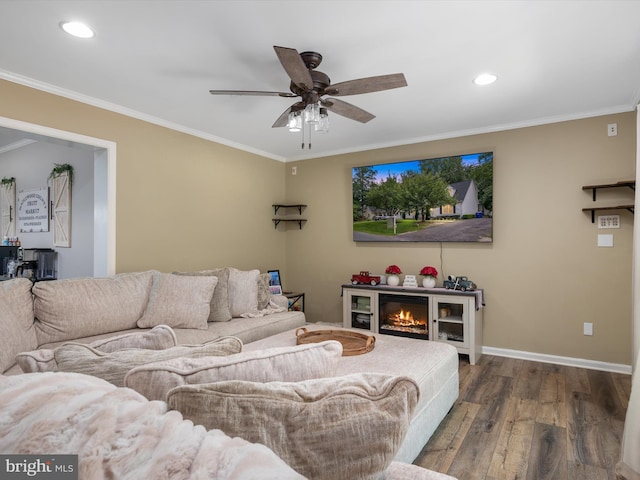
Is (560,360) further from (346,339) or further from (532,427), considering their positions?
(346,339)

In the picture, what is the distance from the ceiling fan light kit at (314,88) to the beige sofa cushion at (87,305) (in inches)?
67.7

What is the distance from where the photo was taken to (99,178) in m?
3.35

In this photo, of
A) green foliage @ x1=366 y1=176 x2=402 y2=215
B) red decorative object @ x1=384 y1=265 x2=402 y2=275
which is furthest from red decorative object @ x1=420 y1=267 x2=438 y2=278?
green foliage @ x1=366 y1=176 x2=402 y2=215

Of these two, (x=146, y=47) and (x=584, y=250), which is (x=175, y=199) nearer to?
(x=146, y=47)

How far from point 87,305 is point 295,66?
221 centimetres

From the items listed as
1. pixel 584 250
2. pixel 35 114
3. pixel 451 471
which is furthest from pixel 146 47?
pixel 584 250

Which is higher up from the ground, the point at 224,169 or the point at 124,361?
the point at 224,169

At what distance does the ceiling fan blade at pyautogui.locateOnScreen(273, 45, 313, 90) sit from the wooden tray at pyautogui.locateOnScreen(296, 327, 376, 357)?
170cm

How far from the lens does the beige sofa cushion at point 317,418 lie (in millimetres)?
716

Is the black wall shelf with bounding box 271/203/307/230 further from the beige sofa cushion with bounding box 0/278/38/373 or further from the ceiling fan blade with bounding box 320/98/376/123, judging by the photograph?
the beige sofa cushion with bounding box 0/278/38/373

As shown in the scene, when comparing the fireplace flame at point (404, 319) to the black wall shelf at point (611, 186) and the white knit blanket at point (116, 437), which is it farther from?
the white knit blanket at point (116, 437)

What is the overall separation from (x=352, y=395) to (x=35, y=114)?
11.0ft

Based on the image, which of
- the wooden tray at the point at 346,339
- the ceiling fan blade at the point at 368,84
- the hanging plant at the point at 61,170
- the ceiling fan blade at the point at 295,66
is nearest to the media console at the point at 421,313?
the wooden tray at the point at 346,339

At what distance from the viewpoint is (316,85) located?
7.83 feet
